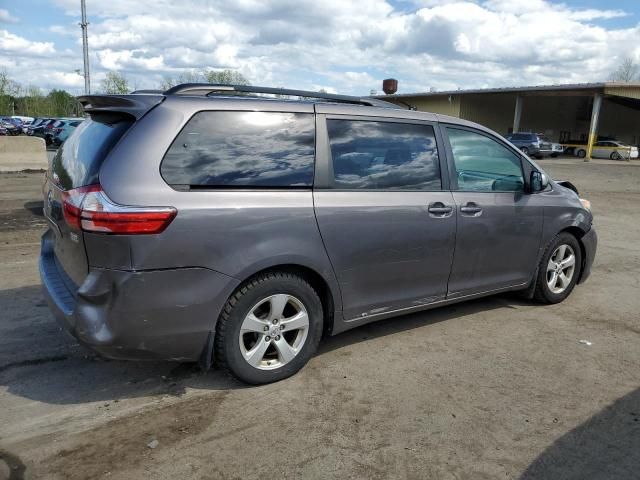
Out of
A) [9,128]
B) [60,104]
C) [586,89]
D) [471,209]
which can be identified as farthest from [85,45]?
[60,104]

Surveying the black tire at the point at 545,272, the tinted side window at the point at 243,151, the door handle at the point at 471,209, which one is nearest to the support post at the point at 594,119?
the black tire at the point at 545,272

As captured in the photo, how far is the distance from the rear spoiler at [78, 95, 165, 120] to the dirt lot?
1740mm

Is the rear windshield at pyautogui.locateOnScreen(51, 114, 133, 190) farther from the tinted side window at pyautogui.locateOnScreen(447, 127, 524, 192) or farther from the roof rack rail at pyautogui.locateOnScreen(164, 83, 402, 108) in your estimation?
the tinted side window at pyautogui.locateOnScreen(447, 127, 524, 192)

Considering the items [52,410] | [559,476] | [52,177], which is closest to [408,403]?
[559,476]

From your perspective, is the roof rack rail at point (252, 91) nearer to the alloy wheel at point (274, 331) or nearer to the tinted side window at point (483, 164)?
the tinted side window at point (483, 164)

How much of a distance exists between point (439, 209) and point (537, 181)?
1.30 m

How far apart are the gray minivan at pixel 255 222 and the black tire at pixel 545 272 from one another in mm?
731

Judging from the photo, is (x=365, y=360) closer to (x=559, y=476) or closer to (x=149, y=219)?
(x=559, y=476)

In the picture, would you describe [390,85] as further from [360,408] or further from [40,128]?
[40,128]

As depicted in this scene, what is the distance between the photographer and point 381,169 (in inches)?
153

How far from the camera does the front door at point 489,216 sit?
4289 millimetres

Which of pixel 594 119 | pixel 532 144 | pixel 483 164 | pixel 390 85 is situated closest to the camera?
pixel 483 164

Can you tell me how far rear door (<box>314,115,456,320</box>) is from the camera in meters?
3.60

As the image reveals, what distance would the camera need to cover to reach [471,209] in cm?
427
